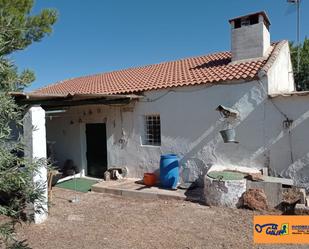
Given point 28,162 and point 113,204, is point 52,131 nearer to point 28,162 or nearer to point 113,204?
point 113,204

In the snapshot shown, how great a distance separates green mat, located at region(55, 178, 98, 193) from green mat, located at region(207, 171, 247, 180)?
4.71m

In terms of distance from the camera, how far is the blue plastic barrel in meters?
9.25

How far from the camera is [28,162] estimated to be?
3.05m

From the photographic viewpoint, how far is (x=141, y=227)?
6367 mm

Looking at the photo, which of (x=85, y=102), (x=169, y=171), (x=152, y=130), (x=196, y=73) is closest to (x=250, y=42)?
(x=196, y=73)

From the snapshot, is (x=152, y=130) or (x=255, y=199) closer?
(x=255, y=199)

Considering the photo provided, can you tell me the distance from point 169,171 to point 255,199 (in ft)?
9.92

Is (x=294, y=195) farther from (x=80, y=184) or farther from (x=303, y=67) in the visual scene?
(x=303, y=67)

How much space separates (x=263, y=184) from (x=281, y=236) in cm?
177

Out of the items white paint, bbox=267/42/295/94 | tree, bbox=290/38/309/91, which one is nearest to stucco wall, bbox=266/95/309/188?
white paint, bbox=267/42/295/94

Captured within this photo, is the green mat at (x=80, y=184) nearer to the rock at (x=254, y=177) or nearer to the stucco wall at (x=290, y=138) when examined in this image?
the rock at (x=254, y=177)

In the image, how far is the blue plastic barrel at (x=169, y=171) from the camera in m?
9.25

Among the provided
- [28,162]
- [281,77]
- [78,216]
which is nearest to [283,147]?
[281,77]

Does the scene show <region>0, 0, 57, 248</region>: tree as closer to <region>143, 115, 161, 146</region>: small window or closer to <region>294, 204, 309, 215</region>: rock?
<region>294, 204, 309, 215</region>: rock
